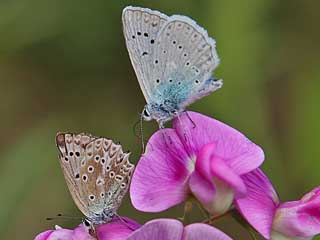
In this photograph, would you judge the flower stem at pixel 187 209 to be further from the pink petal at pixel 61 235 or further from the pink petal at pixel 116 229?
the pink petal at pixel 61 235

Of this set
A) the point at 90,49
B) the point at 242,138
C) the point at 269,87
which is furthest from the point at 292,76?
the point at 242,138

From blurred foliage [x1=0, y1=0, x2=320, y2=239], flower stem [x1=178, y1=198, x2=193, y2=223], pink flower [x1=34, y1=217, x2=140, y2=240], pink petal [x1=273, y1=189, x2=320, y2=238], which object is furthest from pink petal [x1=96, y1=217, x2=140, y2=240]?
blurred foliage [x1=0, y1=0, x2=320, y2=239]

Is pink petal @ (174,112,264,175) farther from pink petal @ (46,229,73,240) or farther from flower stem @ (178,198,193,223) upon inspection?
pink petal @ (46,229,73,240)

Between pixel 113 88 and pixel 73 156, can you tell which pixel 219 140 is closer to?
pixel 73 156

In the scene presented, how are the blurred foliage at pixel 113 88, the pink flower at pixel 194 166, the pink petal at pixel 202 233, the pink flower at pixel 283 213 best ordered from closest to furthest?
the pink petal at pixel 202 233 → the pink flower at pixel 194 166 → the pink flower at pixel 283 213 → the blurred foliage at pixel 113 88

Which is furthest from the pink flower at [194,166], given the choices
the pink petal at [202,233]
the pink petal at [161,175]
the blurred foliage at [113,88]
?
the blurred foliage at [113,88]

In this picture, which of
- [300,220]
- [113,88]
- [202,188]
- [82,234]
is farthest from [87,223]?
[113,88]

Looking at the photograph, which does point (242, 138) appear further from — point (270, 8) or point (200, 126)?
point (270, 8)
